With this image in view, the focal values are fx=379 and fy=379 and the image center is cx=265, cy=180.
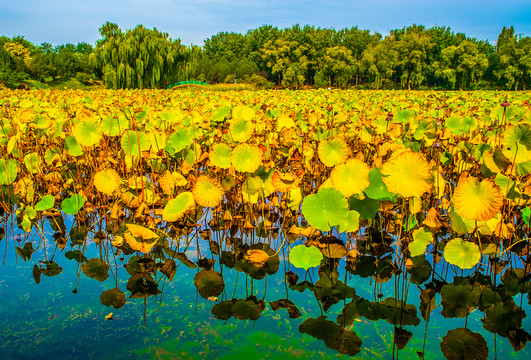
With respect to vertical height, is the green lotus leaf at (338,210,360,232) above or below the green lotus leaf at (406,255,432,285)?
above

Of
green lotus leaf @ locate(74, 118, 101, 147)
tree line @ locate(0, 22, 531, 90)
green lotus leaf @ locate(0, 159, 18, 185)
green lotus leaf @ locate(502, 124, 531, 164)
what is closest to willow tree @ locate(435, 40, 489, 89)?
tree line @ locate(0, 22, 531, 90)

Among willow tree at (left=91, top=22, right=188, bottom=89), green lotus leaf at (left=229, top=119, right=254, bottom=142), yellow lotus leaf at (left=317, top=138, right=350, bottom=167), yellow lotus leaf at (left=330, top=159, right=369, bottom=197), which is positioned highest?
willow tree at (left=91, top=22, right=188, bottom=89)

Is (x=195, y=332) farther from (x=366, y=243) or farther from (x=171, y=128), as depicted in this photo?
(x=171, y=128)

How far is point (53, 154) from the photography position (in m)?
3.15

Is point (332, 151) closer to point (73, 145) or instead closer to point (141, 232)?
point (141, 232)

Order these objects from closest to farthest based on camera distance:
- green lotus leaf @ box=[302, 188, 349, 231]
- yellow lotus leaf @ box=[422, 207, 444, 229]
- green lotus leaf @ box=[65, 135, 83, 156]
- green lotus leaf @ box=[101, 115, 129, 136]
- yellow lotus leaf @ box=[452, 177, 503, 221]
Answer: yellow lotus leaf @ box=[452, 177, 503, 221]
green lotus leaf @ box=[302, 188, 349, 231]
yellow lotus leaf @ box=[422, 207, 444, 229]
green lotus leaf @ box=[101, 115, 129, 136]
green lotus leaf @ box=[65, 135, 83, 156]

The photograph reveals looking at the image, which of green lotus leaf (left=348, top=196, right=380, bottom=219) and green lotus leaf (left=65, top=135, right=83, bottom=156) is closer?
green lotus leaf (left=348, top=196, right=380, bottom=219)

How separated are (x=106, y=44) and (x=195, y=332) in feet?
65.3

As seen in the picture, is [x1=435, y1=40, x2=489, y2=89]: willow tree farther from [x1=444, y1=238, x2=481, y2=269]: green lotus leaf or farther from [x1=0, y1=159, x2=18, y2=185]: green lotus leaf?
[x1=0, y1=159, x2=18, y2=185]: green lotus leaf

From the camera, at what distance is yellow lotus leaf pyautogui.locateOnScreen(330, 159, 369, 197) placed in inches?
64.7

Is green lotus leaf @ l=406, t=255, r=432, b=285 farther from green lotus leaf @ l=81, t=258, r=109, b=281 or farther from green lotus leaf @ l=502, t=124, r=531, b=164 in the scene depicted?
green lotus leaf @ l=81, t=258, r=109, b=281

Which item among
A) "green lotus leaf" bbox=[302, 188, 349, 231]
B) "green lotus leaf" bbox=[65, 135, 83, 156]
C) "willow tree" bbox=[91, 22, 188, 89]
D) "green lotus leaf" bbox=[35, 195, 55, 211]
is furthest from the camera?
"willow tree" bbox=[91, 22, 188, 89]

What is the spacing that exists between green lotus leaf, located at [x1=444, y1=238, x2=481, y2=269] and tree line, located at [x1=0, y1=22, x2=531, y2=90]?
738 inches

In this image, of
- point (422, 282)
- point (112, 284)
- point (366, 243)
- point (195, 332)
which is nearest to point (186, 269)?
point (112, 284)
